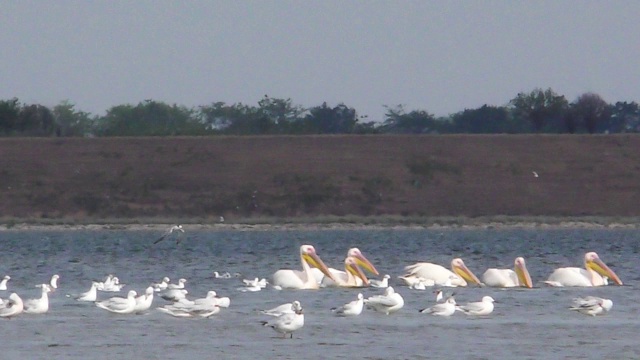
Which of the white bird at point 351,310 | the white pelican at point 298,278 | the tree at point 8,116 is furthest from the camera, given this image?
the tree at point 8,116

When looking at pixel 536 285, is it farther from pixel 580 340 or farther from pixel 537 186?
pixel 537 186

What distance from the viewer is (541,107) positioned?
80812mm

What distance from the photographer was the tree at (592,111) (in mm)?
77875

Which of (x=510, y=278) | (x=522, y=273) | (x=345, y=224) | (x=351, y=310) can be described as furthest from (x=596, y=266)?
(x=345, y=224)

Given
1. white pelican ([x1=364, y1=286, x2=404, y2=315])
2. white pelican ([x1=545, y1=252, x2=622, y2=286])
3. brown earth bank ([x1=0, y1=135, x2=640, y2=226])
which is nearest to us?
white pelican ([x1=364, y1=286, x2=404, y2=315])

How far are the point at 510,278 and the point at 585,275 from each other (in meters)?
A: 1.14

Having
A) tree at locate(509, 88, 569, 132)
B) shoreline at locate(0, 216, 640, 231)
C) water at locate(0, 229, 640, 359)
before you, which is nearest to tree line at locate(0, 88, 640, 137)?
tree at locate(509, 88, 569, 132)

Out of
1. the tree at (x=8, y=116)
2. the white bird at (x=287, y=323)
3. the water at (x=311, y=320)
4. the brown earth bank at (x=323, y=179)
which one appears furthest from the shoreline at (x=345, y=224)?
the white bird at (x=287, y=323)

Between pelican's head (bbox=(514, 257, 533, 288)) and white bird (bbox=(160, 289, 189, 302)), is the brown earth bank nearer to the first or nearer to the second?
pelican's head (bbox=(514, 257, 533, 288))

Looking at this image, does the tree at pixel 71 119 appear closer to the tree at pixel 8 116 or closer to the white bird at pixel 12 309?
the tree at pixel 8 116

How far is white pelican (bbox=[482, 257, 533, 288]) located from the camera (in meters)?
20.5

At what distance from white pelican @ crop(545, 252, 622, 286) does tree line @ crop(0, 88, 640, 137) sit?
5076cm

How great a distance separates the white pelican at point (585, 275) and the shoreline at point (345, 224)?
26.8m

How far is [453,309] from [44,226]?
35281 mm
